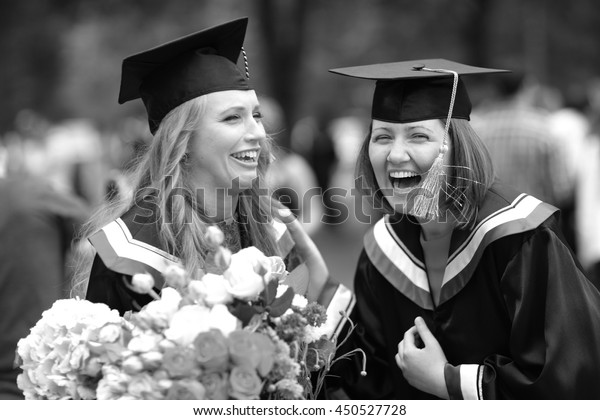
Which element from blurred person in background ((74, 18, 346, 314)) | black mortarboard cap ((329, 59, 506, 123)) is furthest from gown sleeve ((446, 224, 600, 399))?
blurred person in background ((74, 18, 346, 314))

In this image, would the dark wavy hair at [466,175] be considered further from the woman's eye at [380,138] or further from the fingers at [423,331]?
the fingers at [423,331]

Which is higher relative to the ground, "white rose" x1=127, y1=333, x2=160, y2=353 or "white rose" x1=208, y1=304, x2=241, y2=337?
"white rose" x1=208, y1=304, x2=241, y2=337

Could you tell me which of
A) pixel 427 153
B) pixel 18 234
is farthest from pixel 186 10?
pixel 427 153

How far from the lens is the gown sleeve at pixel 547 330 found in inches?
118

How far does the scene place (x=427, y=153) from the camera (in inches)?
130

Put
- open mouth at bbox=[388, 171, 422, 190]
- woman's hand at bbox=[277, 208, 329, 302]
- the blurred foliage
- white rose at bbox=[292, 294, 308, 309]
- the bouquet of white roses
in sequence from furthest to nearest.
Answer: the blurred foliage → woman's hand at bbox=[277, 208, 329, 302] → open mouth at bbox=[388, 171, 422, 190] → white rose at bbox=[292, 294, 308, 309] → the bouquet of white roses

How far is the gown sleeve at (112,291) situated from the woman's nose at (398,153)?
99 centimetres

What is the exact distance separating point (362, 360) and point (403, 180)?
76 cm

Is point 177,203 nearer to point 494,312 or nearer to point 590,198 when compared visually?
point 494,312

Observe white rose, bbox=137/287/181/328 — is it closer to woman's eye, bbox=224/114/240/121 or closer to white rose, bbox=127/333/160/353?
white rose, bbox=127/333/160/353

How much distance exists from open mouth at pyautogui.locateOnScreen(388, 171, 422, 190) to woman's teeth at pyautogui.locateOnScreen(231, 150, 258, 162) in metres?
0.50

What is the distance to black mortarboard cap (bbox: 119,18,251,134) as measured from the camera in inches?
131

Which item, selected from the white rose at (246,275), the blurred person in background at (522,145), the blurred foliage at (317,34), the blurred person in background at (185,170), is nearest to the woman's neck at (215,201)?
the blurred person in background at (185,170)

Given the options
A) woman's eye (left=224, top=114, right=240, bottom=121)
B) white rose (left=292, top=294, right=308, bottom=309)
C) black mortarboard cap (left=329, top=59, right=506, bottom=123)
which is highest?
black mortarboard cap (left=329, top=59, right=506, bottom=123)
